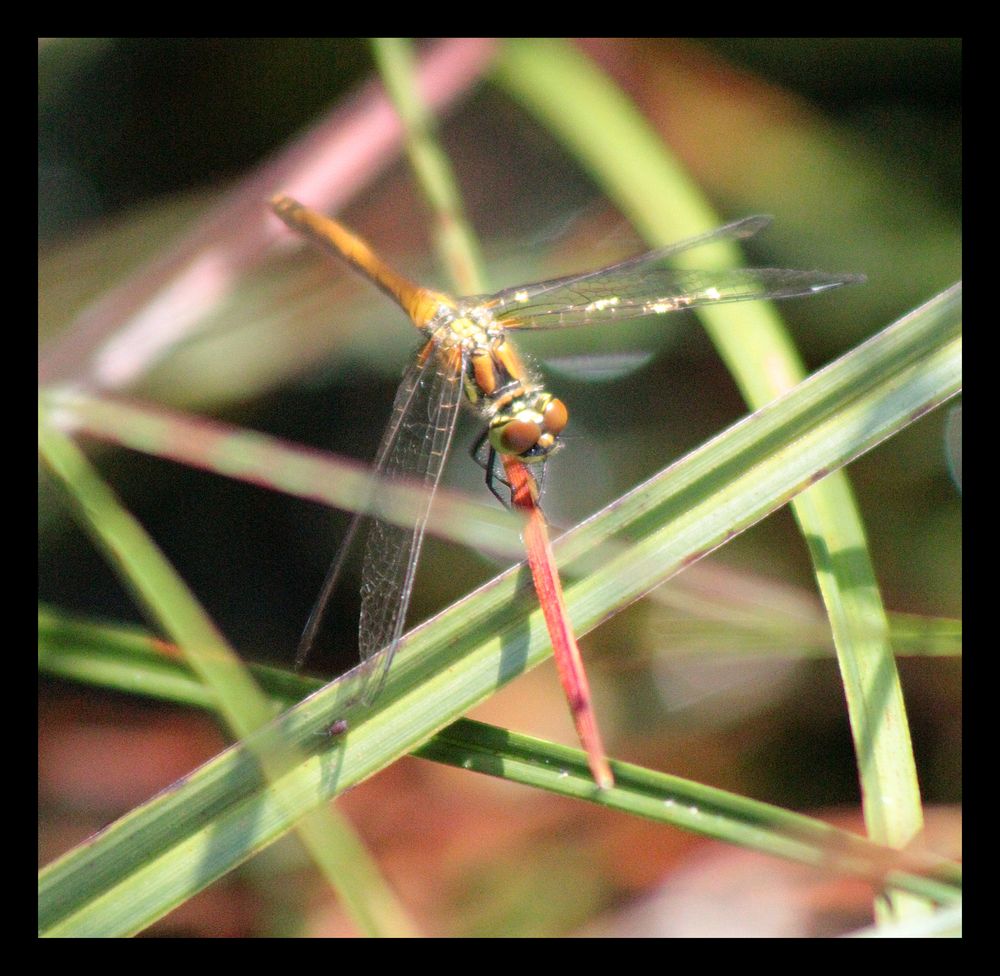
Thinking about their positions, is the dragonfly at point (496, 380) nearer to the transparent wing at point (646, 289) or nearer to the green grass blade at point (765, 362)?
the transparent wing at point (646, 289)

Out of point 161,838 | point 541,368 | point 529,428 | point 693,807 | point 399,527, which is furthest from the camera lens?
point 541,368

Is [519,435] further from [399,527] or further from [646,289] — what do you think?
[646,289]

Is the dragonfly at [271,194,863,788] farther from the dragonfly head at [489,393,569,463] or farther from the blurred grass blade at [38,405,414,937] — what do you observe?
the blurred grass blade at [38,405,414,937]

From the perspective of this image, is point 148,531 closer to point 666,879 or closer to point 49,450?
point 49,450

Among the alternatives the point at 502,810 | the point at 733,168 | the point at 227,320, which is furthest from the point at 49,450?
the point at 733,168

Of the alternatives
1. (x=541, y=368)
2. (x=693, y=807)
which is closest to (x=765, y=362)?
(x=541, y=368)

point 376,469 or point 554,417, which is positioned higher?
point 554,417

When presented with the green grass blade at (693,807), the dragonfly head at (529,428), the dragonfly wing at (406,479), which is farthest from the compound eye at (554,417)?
the green grass blade at (693,807)

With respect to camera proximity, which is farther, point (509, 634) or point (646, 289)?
point (646, 289)
